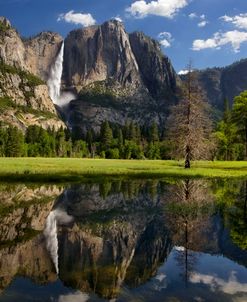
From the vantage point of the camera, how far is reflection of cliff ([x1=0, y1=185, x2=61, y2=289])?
39.9ft

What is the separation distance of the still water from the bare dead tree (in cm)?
2640

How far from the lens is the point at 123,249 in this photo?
14.8 m

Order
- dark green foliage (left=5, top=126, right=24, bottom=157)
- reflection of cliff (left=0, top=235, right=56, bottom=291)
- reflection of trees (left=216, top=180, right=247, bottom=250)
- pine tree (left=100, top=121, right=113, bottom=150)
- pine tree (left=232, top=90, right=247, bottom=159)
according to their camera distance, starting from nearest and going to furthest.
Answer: reflection of cliff (left=0, top=235, right=56, bottom=291) < reflection of trees (left=216, top=180, right=247, bottom=250) < pine tree (left=232, top=90, right=247, bottom=159) < dark green foliage (left=5, top=126, right=24, bottom=157) < pine tree (left=100, top=121, right=113, bottom=150)

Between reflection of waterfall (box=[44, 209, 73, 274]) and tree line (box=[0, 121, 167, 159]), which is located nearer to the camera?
reflection of waterfall (box=[44, 209, 73, 274])

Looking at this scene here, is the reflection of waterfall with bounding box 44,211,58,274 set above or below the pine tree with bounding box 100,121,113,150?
below

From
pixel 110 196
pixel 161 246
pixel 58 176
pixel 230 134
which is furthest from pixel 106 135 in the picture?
pixel 161 246

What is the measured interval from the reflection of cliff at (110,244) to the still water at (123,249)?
29 millimetres

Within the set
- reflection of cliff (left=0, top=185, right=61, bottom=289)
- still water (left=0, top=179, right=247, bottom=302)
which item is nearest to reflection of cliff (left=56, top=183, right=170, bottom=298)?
still water (left=0, top=179, right=247, bottom=302)

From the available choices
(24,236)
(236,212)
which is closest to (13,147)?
(236,212)

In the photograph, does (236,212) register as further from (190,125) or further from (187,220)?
(190,125)

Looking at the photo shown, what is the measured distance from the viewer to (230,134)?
95938 millimetres

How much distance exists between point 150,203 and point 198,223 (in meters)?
7.53

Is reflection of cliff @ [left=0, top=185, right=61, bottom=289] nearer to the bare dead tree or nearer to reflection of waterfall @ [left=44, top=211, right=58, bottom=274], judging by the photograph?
reflection of waterfall @ [left=44, top=211, right=58, bottom=274]

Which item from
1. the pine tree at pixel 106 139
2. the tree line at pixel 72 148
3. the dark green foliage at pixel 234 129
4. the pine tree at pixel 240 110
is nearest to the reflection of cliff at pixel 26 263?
the pine tree at pixel 240 110
